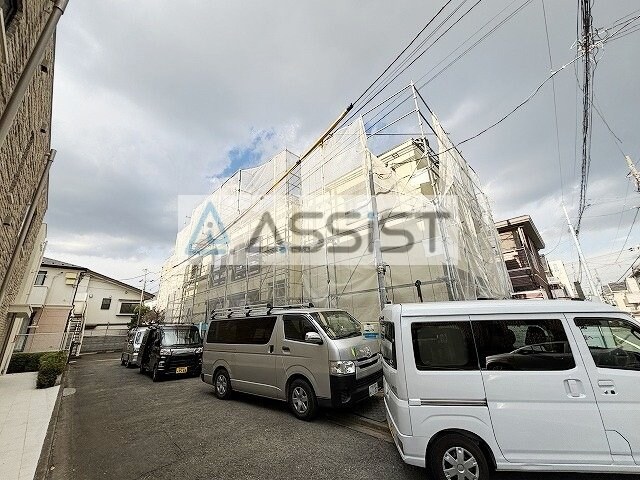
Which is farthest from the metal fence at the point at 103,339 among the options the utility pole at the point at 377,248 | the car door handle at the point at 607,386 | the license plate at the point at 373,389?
the car door handle at the point at 607,386

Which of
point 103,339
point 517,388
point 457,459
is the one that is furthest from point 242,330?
point 103,339

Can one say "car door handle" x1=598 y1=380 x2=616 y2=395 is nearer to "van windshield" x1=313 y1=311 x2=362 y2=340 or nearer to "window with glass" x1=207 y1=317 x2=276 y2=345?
"van windshield" x1=313 y1=311 x2=362 y2=340

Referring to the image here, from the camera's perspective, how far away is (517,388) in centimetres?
263

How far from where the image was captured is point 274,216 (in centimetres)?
1179

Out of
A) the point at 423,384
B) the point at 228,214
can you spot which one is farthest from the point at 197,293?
the point at 423,384

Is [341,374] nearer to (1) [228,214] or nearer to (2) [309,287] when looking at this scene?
(2) [309,287]

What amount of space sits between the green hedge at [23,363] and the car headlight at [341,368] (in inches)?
627

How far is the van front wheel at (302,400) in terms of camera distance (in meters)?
4.58

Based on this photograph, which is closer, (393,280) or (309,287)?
(393,280)

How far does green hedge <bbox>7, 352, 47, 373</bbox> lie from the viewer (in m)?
12.0

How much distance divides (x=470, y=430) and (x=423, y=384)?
0.55 m

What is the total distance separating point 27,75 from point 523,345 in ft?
19.9

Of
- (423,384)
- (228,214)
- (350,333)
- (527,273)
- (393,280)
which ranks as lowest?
(423,384)

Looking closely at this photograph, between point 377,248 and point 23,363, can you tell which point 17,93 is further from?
point 23,363
